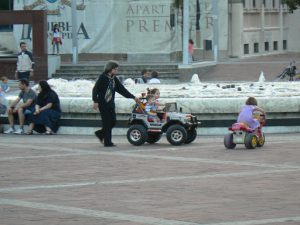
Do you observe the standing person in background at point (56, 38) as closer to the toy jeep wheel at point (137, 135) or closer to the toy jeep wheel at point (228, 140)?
the toy jeep wheel at point (137, 135)

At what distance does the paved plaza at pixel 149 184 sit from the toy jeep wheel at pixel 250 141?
18 centimetres

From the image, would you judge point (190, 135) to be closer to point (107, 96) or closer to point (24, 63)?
point (107, 96)

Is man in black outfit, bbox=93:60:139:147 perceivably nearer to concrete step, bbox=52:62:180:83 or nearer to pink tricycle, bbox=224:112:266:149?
pink tricycle, bbox=224:112:266:149

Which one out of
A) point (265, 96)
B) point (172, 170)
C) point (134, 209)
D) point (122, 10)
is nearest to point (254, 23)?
point (122, 10)

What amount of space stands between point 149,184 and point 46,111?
845cm

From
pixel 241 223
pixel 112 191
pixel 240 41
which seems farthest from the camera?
pixel 240 41

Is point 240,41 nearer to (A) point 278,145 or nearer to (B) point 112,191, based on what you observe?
(A) point 278,145

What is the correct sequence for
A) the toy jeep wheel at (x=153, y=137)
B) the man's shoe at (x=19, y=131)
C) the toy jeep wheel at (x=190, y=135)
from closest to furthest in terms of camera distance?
1. the toy jeep wheel at (x=190, y=135)
2. the toy jeep wheel at (x=153, y=137)
3. the man's shoe at (x=19, y=131)

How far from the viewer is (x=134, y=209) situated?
11.2 meters

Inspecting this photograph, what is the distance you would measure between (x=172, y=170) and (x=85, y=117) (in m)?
6.94

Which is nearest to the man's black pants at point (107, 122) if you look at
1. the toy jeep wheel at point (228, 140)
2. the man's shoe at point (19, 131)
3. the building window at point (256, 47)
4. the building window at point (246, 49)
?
the toy jeep wheel at point (228, 140)

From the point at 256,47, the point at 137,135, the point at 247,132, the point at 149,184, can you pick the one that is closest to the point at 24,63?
the point at 137,135

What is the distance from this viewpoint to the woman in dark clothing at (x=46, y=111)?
845 inches

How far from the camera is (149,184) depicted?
13328 mm
